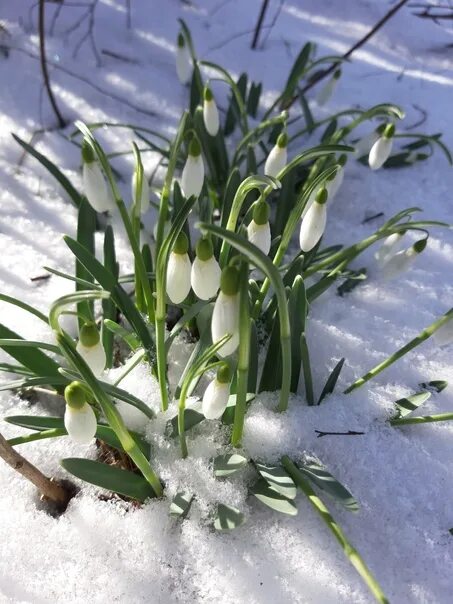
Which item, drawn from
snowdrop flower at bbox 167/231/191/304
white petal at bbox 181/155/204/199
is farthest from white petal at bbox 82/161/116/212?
snowdrop flower at bbox 167/231/191/304

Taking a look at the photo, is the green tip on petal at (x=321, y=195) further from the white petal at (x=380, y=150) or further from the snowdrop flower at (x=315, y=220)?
the white petal at (x=380, y=150)

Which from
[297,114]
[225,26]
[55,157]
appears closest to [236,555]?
[55,157]

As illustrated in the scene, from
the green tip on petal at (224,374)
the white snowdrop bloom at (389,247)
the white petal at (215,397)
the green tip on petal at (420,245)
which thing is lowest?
the white petal at (215,397)

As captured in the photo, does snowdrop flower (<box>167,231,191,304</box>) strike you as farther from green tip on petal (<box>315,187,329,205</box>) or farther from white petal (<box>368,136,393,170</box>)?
white petal (<box>368,136,393,170</box>)

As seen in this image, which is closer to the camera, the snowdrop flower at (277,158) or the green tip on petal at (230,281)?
the green tip on petal at (230,281)

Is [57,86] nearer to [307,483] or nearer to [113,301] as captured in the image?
[113,301]

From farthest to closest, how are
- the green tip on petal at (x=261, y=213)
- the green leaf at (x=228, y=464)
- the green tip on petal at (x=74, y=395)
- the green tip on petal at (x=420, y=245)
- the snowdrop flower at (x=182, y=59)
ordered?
the snowdrop flower at (x=182, y=59) → the green tip on petal at (x=420, y=245) → the green leaf at (x=228, y=464) → the green tip on petal at (x=261, y=213) → the green tip on petal at (x=74, y=395)

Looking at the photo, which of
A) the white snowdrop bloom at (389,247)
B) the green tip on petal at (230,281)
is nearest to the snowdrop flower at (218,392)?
the green tip on petal at (230,281)
